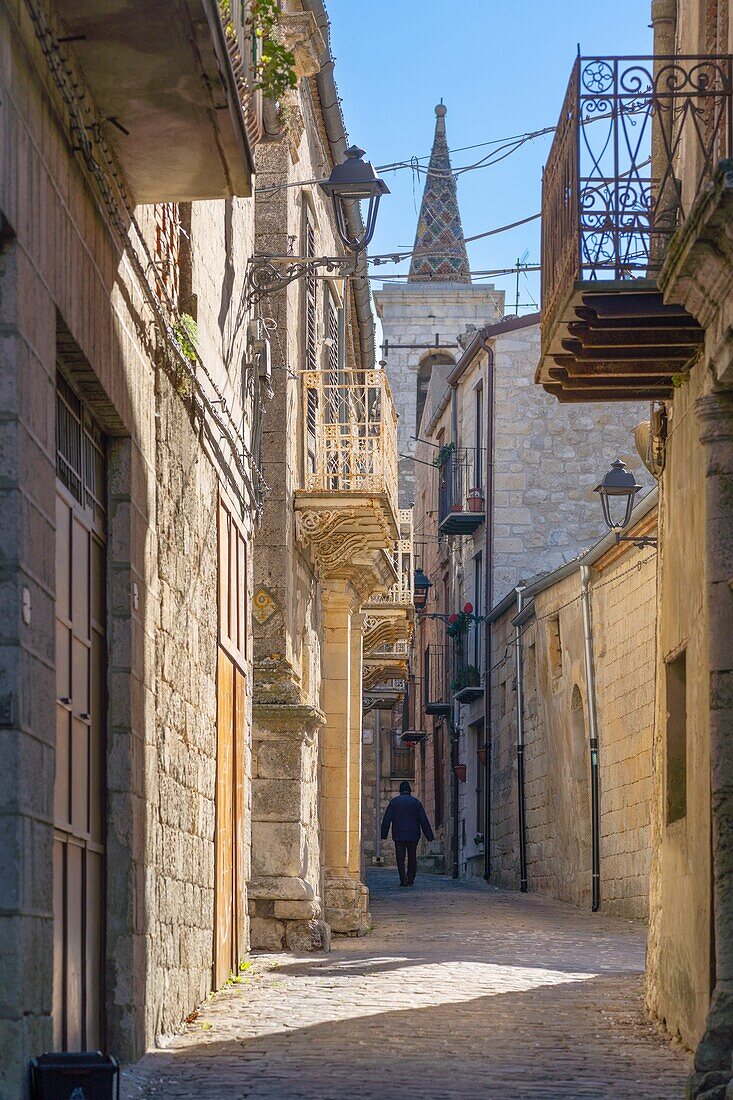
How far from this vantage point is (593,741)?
869 inches

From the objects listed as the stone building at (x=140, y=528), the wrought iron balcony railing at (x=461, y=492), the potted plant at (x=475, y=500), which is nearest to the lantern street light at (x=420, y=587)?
the wrought iron balcony railing at (x=461, y=492)

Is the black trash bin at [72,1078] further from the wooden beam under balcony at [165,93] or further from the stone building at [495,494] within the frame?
the stone building at [495,494]

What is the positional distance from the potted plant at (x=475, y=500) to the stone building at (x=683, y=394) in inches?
844

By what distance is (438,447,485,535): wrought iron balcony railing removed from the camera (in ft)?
106

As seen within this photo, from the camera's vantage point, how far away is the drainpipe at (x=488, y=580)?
31375mm

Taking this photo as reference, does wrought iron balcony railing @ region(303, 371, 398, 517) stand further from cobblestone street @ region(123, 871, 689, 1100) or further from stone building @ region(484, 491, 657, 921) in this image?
cobblestone street @ region(123, 871, 689, 1100)

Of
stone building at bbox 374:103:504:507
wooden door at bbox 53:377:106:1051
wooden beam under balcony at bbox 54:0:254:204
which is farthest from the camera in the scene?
stone building at bbox 374:103:504:507

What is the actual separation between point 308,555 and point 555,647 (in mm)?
8300

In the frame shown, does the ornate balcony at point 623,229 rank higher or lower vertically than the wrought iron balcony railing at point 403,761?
higher

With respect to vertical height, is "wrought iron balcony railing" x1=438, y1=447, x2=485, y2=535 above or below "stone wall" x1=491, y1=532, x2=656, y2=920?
above

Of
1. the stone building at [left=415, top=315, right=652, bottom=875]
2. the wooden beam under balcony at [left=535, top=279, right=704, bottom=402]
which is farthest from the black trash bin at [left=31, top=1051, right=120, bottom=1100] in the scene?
the stone building at [left=415, top=315, right=652, bottom=875]

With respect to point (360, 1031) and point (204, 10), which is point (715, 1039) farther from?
point (204, 10)

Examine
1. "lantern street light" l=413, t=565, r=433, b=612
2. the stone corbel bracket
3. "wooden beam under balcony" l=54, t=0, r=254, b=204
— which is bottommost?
"wooden beam under balcony" l=54, t=0, r=254, b=204

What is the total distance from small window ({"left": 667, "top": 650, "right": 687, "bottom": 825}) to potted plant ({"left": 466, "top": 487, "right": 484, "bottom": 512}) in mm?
22198
